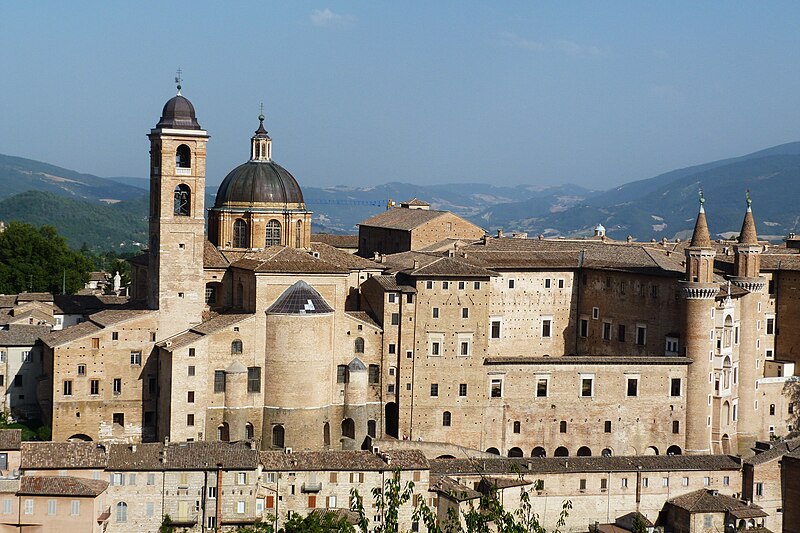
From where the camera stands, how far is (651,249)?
7000 centimetres

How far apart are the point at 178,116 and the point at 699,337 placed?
2375cm

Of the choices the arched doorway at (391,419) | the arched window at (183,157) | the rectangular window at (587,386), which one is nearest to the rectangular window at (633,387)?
the rectangular window at (587,386)

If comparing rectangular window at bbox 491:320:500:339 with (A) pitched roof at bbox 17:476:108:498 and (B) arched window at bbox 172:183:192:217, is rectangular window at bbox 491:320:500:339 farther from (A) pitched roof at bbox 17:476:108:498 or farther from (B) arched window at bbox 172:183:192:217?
(A) pitched roof at bbox 17:476:108:498

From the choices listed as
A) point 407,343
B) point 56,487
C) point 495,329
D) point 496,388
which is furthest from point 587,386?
point 56,487

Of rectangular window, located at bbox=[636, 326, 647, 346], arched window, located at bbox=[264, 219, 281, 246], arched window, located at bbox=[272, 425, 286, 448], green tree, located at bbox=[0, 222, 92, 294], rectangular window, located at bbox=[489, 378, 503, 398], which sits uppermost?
arched window, located at bbox=[264, 219, 281, 246]

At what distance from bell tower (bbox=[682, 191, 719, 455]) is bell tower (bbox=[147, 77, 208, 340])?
20.4 m

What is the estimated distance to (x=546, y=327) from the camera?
225 ft

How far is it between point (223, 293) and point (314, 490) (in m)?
15.7

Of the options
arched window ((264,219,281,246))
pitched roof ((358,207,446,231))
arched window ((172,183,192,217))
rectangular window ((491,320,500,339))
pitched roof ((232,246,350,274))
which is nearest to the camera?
pitched roof ((232,246,350,274))

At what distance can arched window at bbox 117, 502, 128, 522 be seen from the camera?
4847 cm

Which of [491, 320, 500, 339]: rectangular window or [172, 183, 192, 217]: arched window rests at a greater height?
[172, 183, 192, 217]: arched window

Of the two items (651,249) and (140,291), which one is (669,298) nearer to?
(651,249)

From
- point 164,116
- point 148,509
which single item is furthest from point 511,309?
point 148,509

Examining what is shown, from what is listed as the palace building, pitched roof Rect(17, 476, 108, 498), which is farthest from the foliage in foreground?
the palace building
